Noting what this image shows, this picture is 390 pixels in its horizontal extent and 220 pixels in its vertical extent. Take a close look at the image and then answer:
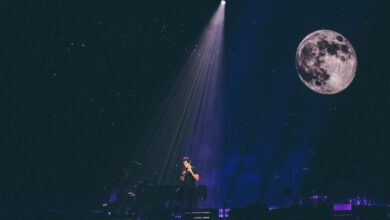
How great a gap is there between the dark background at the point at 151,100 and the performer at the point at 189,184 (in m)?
6.80

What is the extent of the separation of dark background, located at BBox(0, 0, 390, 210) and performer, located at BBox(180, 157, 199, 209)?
6.80m

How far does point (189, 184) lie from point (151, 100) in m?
9.54

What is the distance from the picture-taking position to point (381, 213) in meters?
9.43

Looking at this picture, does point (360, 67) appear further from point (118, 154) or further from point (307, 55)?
point (118, 154)

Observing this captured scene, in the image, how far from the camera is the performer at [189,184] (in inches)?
520

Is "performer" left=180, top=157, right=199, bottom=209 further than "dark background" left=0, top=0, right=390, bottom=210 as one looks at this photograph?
No

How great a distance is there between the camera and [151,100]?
22.3 m

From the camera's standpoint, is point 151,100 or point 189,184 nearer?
point 189,184

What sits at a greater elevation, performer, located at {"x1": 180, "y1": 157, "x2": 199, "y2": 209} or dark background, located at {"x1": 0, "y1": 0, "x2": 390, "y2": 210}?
dark background, located at {"x1": 0, "y1": 0, "x2": 390, "y2": 210}

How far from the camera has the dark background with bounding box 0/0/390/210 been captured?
717 inches

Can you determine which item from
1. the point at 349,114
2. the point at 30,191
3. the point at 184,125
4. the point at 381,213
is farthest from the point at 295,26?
the point at 30,191

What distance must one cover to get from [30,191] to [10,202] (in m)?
1.91

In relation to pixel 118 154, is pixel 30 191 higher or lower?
lower

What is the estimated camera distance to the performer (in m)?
13.2
